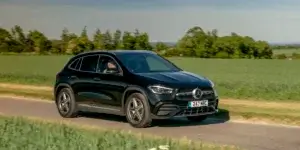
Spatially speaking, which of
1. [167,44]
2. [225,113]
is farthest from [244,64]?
[225,113]

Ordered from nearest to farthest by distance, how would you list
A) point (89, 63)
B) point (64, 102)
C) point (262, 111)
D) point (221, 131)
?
point (221, 131)
point (89, 63)
point (64, 102)
point (262, 111)

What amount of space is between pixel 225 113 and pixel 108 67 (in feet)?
12.1

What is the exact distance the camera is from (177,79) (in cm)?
1527

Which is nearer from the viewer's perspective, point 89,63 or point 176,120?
point 176,120

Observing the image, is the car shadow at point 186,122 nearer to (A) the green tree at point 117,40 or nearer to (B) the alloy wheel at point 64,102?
(B) the alloy wheel at point 64,102

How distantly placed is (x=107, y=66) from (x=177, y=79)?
2072 mm

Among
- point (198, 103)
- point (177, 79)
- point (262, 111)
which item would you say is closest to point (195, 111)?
point (198, 103)

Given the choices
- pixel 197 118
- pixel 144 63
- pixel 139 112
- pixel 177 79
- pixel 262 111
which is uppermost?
pixel 144 63

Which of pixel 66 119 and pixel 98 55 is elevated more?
pixel 98 55

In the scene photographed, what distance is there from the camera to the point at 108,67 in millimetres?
16531

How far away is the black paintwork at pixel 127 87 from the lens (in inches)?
591

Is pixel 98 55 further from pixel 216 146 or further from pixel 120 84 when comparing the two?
pixel 216 146

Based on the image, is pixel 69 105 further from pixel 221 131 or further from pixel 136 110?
pixel 221 131

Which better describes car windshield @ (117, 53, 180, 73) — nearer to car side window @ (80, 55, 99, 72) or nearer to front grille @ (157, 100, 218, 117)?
car side window @ (80, 55, 99, 72)
